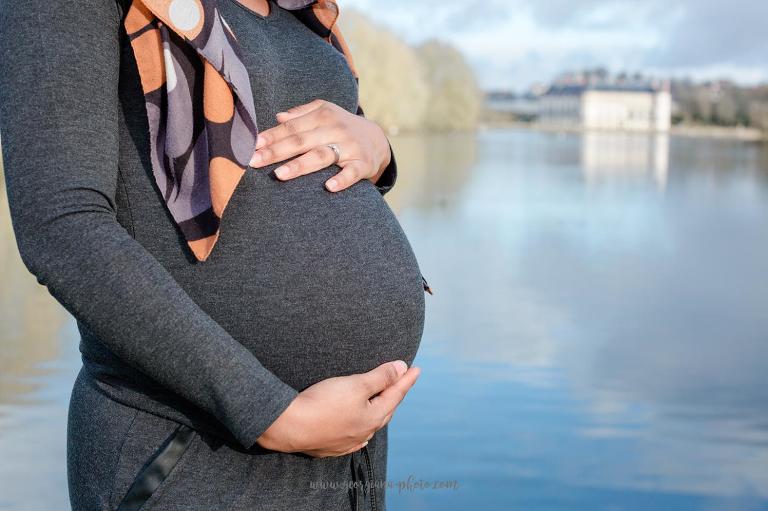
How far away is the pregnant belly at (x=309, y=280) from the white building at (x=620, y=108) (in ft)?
289

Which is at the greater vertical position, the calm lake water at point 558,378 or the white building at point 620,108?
the calm lake water at point 558,378

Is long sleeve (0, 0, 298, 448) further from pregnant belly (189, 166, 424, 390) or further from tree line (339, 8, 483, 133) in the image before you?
tree line (339, 8, 483, 133)

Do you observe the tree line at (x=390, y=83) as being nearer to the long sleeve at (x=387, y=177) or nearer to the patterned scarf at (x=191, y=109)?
the long sleeve at (x=387, y=177)

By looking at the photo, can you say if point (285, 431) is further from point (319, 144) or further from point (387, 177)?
point (387, 177)

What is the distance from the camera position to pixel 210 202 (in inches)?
34.1

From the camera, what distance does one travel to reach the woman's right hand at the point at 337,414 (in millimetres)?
867

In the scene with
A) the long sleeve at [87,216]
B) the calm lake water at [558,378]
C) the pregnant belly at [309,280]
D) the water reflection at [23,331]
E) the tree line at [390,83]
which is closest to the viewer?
the long sleeve at [87,216]

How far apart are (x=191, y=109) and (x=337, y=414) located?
328 mm

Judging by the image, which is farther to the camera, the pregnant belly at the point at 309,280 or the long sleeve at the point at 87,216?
the pregnant belly at the point at 309,280

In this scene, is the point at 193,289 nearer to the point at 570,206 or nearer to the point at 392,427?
the point at 392,427

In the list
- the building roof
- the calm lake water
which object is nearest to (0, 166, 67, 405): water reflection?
the calm lake water

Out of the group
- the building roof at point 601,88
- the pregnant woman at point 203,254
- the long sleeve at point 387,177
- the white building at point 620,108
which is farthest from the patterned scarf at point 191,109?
the building roof at point 601,88

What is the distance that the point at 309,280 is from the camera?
95 cm

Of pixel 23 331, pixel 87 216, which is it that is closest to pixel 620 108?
pixel 23 331
